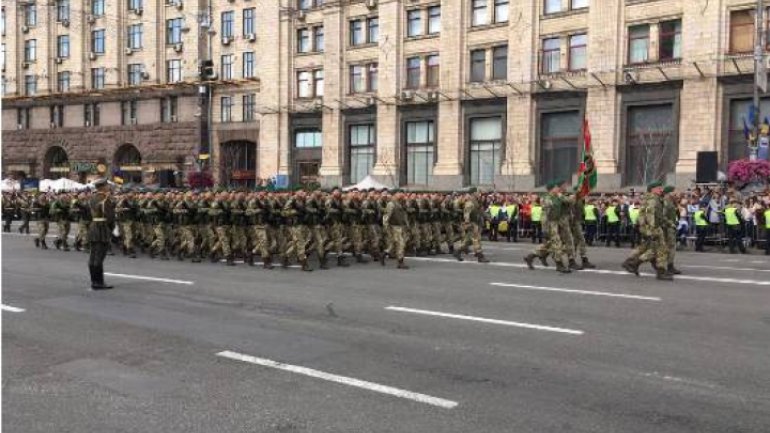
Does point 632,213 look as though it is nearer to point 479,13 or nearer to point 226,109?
point 479,13

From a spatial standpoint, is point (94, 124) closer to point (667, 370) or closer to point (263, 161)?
point (263, 161)

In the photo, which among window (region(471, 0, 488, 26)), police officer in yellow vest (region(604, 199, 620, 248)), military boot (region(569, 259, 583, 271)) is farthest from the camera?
window (region(471, 0, 488, 26))

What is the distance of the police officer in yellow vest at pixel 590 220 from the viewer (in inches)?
929

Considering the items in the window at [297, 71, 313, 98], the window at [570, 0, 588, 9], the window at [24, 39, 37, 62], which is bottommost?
the window at [297, 71, 313, 98]

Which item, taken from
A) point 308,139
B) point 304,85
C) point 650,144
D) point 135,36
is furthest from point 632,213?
point 135,36

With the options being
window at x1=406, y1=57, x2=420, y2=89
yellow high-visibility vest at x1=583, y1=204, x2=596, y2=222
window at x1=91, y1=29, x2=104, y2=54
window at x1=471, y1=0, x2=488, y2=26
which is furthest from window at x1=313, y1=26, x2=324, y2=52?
yellow high-visibility vest at x1=583, y1=204, x2=596, y2=222

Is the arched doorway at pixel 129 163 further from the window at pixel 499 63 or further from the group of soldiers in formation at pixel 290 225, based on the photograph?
the group of soldiers in formation at pixel 290 225

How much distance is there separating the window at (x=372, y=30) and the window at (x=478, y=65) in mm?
6686

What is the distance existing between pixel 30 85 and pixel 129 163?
13420 mm

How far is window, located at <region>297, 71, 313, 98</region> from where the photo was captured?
48.3 meters

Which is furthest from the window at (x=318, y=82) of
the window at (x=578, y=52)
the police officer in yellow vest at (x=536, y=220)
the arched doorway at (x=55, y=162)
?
the arched doorway at (x=55, y=162)

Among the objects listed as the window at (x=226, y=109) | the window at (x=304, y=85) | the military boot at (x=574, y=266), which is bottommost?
the military boot at (x=574, y=266)

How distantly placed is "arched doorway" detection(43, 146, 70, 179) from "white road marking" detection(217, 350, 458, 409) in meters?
59.3

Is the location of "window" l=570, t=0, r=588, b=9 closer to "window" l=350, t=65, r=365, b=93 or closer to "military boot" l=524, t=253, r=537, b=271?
"window" l=350, t=65, r=365, b=93
